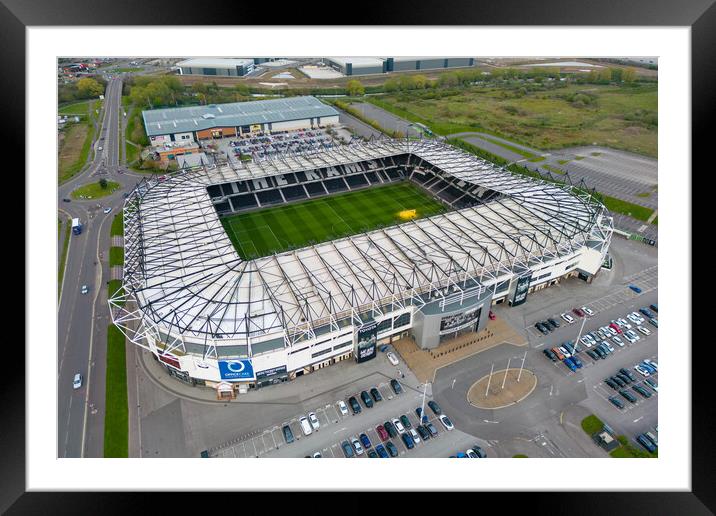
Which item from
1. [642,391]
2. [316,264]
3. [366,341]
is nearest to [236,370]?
[366,341]

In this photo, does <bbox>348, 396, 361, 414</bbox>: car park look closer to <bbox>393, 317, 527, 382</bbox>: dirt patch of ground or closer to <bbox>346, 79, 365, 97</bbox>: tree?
<bbox>393, 317, 527, 382</bbox>: dirt patch of ground

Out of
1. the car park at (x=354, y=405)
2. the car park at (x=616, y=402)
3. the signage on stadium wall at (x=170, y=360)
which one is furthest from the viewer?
the signage on stadium wall at (x=170, y=360)

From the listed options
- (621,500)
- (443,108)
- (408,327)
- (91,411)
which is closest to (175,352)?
(91,411)

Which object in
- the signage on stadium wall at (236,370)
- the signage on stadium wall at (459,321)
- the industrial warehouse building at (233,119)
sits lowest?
the signage on stadium wall at (236,370)

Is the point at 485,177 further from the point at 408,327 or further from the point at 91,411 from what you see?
the point at 91,411

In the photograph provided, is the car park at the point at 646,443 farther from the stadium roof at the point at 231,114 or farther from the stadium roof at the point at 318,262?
the stadium roof at the point at 231,114

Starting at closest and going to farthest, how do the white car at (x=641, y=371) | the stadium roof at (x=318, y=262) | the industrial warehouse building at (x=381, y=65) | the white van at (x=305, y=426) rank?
1. the white van at (x=305, y=426)
2. the stadium roof at (x=318, y=262)
3. the white car at (x=641, y=371)
4. the industrial warehouse building at (x=381, y=65)

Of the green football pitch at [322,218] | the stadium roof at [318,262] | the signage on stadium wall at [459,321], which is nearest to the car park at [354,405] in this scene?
the stadium roof at [318,262]
